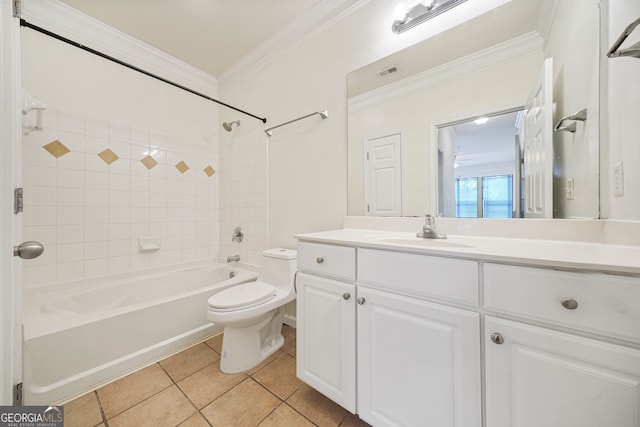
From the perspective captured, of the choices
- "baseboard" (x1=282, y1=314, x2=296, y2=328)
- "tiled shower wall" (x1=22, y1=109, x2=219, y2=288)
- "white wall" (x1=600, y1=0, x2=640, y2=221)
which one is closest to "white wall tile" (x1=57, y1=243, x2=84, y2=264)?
"tiled shower wall" (x1=22, y1=109, x2=219, y2=288)

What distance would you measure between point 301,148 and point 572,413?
1.83 m

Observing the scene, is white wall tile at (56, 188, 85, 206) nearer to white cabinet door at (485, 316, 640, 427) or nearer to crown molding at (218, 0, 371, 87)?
crown molding at (218, 0, 371, 87)

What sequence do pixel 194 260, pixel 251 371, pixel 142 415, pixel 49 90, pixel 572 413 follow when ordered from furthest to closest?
1. pixel 194 260
2. pixel 49 90
3. pixel 251 371
4. pixel 142 415
5. pixel 572 413

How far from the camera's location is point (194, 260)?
2412 mm

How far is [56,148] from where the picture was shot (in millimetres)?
1705

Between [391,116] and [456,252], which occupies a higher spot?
[391,116]

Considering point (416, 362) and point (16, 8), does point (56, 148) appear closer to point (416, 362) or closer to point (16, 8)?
point (16, 8)

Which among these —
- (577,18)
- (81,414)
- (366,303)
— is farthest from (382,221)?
(81,414)

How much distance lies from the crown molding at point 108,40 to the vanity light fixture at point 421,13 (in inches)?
81.1

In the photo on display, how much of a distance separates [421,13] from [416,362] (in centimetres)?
169

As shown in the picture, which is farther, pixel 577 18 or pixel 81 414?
pixel 81 414

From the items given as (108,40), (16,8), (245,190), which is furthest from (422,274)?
(108,40)

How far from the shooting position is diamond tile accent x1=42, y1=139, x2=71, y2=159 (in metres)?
1.68

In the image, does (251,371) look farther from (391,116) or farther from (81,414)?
(391,116)
